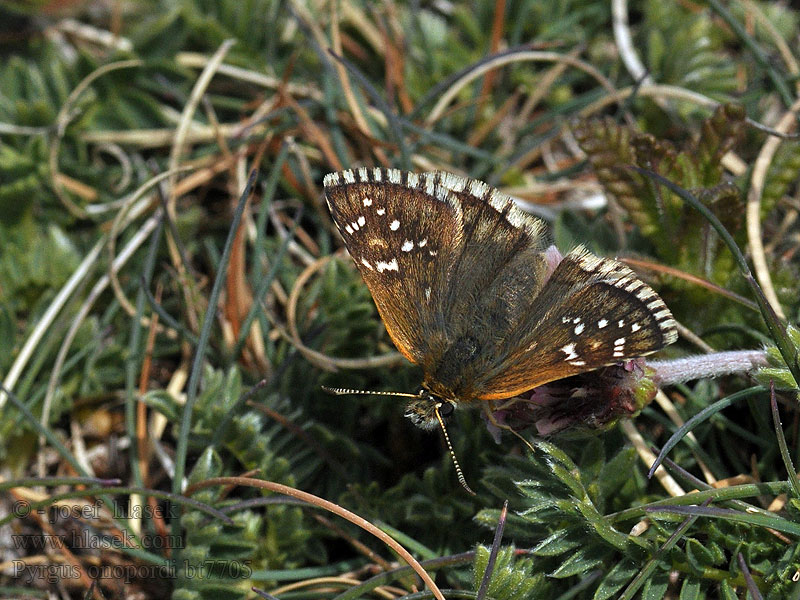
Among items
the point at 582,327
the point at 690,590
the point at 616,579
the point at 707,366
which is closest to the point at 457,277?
the point at 582,327

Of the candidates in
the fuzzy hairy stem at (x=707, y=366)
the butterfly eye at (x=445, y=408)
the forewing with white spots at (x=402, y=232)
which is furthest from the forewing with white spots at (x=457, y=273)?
the fuzzy hairy stem at (x=707, y=366)

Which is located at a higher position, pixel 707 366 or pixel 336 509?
pixel 707 366

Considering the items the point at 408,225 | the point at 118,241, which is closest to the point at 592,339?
the point at 408,225

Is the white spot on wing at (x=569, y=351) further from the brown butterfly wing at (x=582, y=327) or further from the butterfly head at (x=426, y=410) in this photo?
the butterfly head at (x=426, y=410)

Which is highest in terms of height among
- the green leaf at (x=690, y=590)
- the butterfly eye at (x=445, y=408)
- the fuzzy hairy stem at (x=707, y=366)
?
the fuzzy hairy stem at (x=707, y=366)

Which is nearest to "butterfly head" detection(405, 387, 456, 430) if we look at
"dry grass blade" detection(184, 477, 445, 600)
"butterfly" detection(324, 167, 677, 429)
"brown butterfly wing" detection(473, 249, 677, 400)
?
"butterfly" detection(324, 167, 677, 429)

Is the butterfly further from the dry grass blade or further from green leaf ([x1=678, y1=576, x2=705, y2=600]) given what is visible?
green leaf ([x1=678, y1=576, x2=705, y2=600])

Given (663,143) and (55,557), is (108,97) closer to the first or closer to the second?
(55,557)

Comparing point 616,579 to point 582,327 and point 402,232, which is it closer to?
point 582,327
